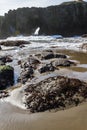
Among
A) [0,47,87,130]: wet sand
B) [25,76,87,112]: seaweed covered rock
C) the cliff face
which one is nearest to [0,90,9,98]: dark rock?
[25,76,87,112]: seaweed covered rock

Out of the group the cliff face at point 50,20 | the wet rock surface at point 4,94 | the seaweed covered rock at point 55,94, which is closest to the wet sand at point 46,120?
the seaweed covered rock at point 55,94

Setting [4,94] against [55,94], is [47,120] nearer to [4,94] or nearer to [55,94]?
[55,94]

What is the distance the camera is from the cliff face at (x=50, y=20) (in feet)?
323

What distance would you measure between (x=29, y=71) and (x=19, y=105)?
6851 mm

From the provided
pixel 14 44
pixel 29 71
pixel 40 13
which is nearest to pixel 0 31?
pixel 40 13

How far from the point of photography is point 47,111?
12289mm

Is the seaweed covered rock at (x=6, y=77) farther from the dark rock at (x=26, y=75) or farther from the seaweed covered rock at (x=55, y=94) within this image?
the seaweed covered rock at (x=55, y=94)

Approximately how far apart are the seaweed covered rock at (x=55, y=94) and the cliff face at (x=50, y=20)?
262 feet

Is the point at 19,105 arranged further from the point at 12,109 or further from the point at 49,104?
the point at 49,104

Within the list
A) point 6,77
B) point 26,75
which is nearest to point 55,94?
point 26,75

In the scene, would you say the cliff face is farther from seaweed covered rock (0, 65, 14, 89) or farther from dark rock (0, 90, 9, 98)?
dark rock (0, 90, 9, 98)

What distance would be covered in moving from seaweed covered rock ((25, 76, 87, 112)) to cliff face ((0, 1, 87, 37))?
79.9m

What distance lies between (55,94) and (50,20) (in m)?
92.1

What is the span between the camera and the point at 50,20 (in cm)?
10369
